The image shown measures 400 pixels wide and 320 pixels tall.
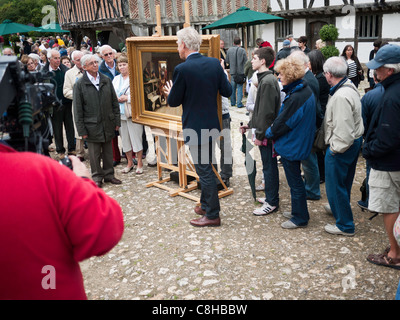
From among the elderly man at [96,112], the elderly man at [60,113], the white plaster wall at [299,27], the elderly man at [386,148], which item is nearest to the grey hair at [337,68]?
the elderly man at [386,148]

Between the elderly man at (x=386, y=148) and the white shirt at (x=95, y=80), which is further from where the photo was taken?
the white shirt at (x=95, y=80)

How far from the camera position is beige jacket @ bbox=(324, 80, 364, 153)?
394 centimetres

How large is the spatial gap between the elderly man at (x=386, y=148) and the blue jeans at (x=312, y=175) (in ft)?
4.82

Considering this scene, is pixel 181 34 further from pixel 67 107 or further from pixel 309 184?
pixel 67 107

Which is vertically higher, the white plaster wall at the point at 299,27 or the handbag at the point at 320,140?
the white plaster wall at the point at 299,27

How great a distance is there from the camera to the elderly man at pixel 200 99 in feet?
14.1

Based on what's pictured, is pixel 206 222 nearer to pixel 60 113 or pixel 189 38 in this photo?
pixel 189 38

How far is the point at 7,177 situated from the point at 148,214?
4.02 m

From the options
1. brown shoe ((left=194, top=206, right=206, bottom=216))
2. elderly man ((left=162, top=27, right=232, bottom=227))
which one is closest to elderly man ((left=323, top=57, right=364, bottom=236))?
elderly man ((left=162, top=27, right=232, bottom=227))

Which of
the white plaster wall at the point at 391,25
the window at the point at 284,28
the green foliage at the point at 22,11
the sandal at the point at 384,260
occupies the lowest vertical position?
the sandal at the point at 384,260

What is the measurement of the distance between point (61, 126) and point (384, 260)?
6.63 metres

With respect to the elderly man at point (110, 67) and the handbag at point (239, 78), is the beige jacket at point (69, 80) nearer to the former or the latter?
the elderly man at point (110, 67)
